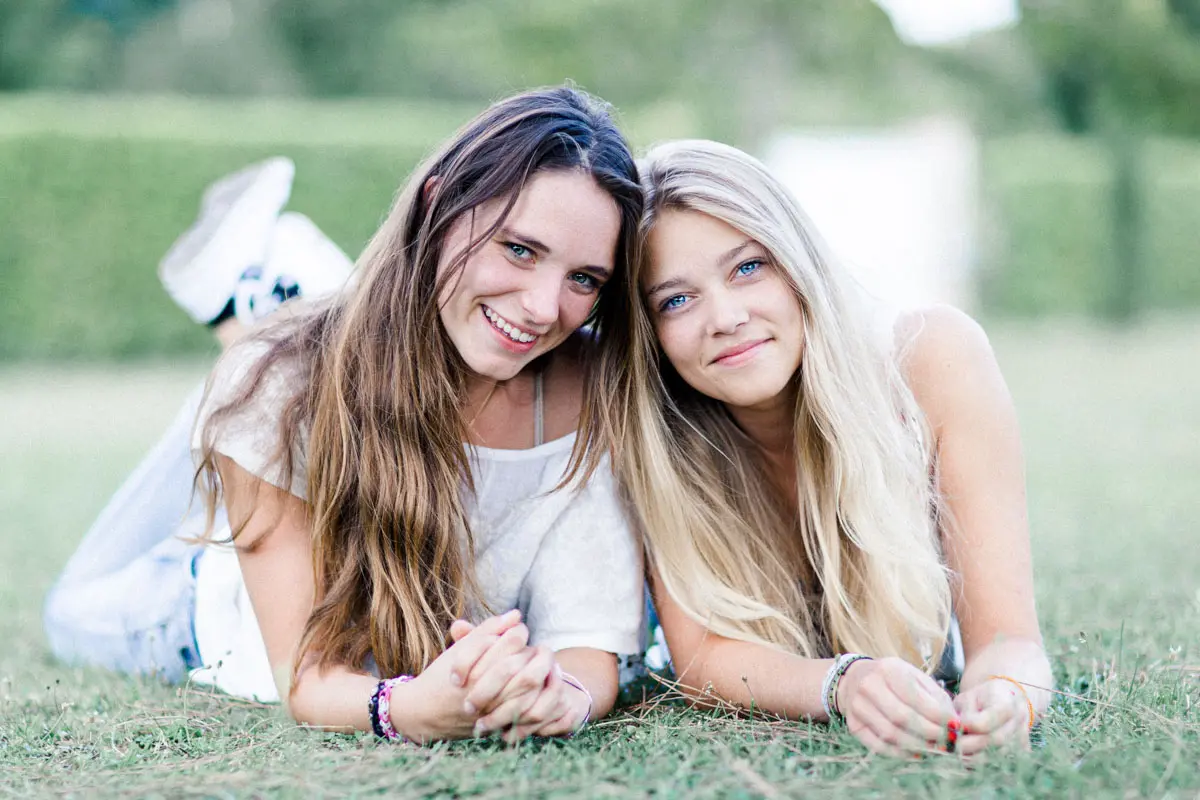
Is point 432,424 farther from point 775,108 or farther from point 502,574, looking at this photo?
point 775,108

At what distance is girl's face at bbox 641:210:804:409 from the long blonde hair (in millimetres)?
34

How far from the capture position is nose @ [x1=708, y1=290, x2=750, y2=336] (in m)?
2.69

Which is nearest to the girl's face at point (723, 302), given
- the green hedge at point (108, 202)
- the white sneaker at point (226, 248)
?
the white sneaker at point (226, 248)

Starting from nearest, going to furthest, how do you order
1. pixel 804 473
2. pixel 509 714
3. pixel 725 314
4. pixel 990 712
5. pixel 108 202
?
pixel 990 712, pixel 509 714, pixel 725 314, pixel 804 473, pixel 108 202

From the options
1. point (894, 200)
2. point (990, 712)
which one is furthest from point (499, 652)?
point (894, 200)

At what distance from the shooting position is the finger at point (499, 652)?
2217 millimetres

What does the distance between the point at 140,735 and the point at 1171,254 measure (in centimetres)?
1937

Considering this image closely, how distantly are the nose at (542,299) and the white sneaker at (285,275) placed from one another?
1661 millimetres

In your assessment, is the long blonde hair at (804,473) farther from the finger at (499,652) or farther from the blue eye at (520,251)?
the finger at (499,652)

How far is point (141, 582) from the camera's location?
143 inches

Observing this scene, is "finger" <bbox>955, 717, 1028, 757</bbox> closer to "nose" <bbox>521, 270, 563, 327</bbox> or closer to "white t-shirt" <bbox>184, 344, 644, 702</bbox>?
"white t-shirt" <bbox>184, 344, 644, 702</bbox>

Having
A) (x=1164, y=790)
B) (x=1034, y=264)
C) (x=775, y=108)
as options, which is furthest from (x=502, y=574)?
(x=1034, y=264)

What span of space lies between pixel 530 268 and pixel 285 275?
6.03 ft

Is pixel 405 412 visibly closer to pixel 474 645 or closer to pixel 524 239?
pixel 524 239
